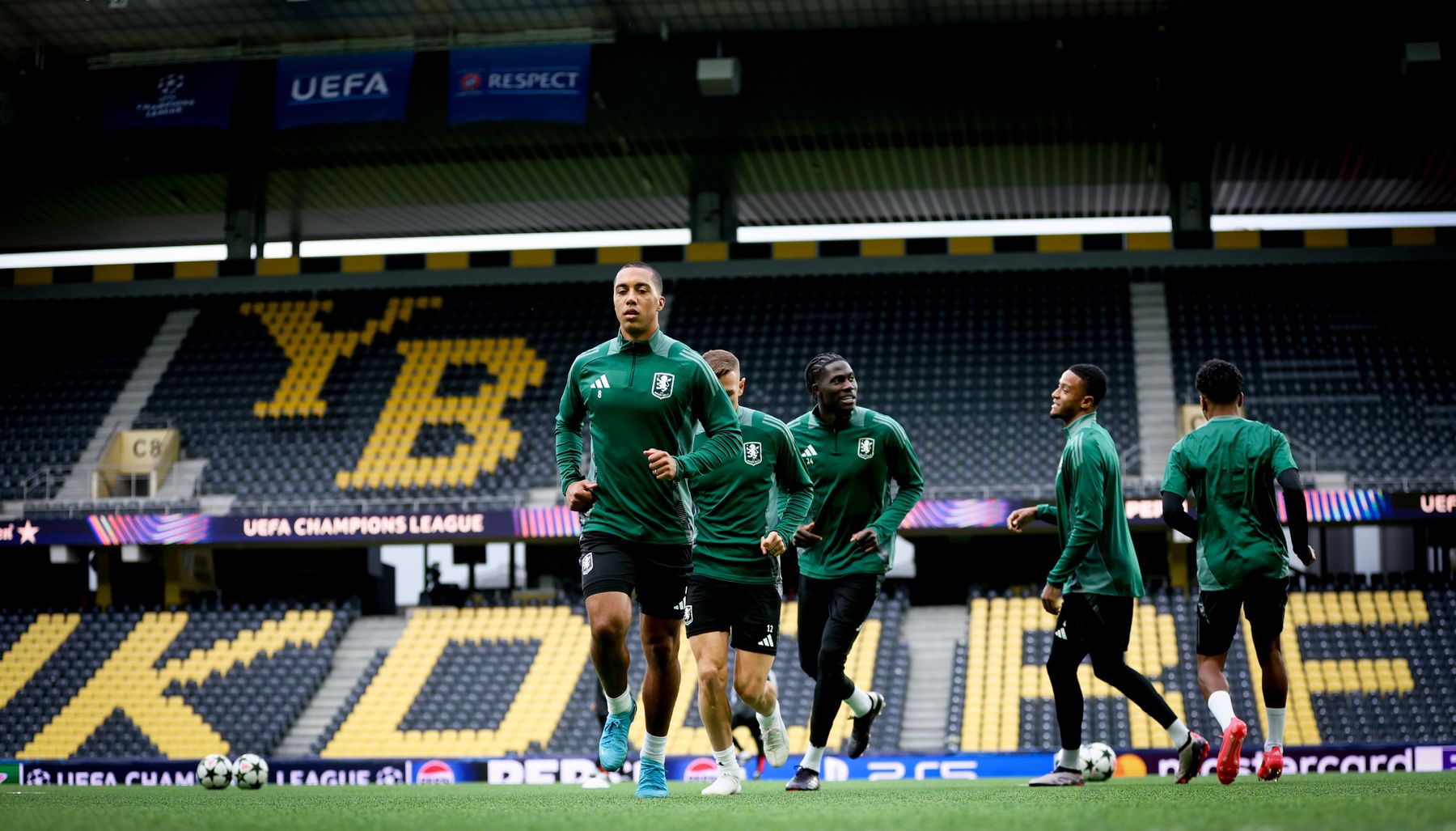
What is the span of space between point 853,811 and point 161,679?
2082 cm

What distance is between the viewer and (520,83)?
23.1 metres

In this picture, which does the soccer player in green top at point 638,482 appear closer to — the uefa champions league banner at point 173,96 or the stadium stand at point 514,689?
the stadium stand at point 514,689

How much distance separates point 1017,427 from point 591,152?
31.0 feet

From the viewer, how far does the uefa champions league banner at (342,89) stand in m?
23.3

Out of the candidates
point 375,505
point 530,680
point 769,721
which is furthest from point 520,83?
point 769,721

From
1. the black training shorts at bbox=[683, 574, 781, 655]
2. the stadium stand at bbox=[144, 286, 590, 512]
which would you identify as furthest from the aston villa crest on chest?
the stadium stand at bbox=[144, 286, 590, 512]

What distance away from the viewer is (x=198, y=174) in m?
28.7

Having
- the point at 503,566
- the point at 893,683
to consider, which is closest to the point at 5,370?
the point at 503,566

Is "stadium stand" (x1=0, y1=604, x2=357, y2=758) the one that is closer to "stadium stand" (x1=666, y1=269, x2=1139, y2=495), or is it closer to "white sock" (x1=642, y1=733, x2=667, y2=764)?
"stadium stand" (x1=666, y1=269, x2=1139, y2=495)

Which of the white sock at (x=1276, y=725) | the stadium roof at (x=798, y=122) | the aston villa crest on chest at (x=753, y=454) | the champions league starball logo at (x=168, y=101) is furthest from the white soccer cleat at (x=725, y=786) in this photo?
the champions league starball logo at (x=168, y=101)

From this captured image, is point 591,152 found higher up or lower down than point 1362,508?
higher up

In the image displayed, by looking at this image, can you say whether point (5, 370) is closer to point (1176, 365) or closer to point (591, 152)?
point (591, 152)

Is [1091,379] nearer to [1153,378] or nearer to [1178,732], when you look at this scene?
[1178,732]

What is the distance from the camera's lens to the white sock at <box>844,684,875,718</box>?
8805 mm
